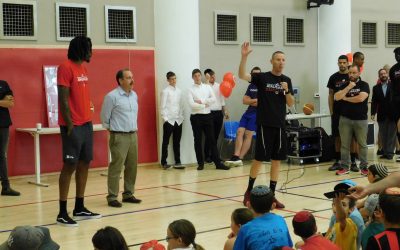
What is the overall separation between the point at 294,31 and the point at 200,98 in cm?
395

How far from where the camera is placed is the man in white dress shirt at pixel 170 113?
37.2ft

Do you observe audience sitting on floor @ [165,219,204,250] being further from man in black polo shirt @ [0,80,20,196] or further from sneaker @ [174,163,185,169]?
sneaker @ [174,163,185,169]

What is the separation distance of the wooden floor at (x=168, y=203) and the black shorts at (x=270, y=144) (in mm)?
661

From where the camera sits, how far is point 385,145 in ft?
39.1

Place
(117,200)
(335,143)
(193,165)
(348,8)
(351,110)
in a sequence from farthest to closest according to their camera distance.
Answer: (348,8)
(193,165)
(335,143)
(351,110)
(117,200)

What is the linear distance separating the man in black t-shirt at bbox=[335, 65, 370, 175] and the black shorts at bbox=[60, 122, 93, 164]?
476cm

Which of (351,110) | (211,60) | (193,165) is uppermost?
(211,60)

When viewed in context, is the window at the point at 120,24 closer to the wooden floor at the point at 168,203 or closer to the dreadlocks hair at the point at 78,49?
the wooden floor at the point at 168,203

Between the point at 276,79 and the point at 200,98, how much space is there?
4.10 metres

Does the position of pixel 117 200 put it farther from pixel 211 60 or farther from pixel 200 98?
pixel 211 60

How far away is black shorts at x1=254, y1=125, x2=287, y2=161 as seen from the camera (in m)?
7.19

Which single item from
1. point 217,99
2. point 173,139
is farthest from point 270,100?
point 217,99

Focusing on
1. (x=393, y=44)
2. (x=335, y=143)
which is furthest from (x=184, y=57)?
(x=393, y=44)

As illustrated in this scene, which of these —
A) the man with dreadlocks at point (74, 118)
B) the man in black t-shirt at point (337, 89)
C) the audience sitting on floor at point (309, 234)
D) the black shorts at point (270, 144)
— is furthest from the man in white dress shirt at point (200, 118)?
the audience sitting on floor at point (309, 234)
